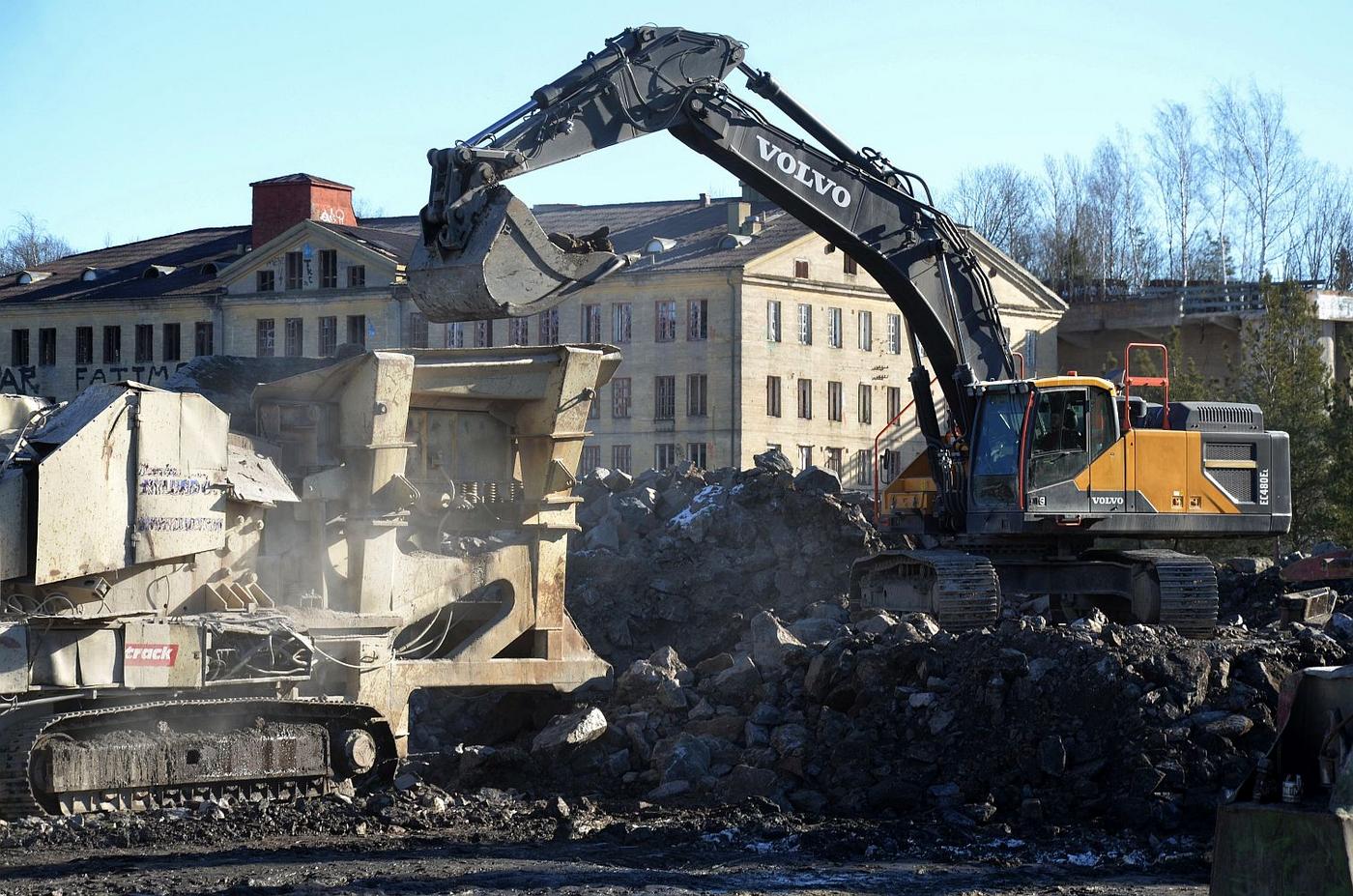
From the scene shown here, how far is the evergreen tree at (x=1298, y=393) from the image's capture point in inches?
1152

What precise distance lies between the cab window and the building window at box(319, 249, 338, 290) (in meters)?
33.0

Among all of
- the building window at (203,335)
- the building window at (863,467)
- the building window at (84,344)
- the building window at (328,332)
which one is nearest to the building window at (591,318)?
the building window at (328,332)

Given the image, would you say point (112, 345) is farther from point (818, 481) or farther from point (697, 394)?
point (818, 481)

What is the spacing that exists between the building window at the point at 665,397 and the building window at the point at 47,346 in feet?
58.7

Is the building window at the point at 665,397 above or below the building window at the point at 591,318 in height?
below

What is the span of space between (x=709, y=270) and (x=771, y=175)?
28169 millimetres

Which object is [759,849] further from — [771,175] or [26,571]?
[771,175]

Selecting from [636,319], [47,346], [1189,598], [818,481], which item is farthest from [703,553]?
[47,346]

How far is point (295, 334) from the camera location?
152 ft

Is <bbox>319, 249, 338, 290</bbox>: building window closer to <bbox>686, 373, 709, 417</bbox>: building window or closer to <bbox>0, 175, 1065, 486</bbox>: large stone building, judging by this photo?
<bbox>0, 175, 1065, 486</bbox>: large stone building

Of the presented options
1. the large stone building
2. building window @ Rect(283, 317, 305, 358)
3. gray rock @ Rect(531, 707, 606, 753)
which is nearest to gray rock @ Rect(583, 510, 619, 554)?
gray rock @ Rect(531, 707, 606, 753)

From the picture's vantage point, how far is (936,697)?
39.1 feet

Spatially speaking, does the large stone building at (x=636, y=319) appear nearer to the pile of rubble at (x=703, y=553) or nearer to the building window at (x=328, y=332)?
the building window at (x=328, y=332)

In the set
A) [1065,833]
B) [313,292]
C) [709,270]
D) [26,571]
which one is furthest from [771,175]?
[313,292]
